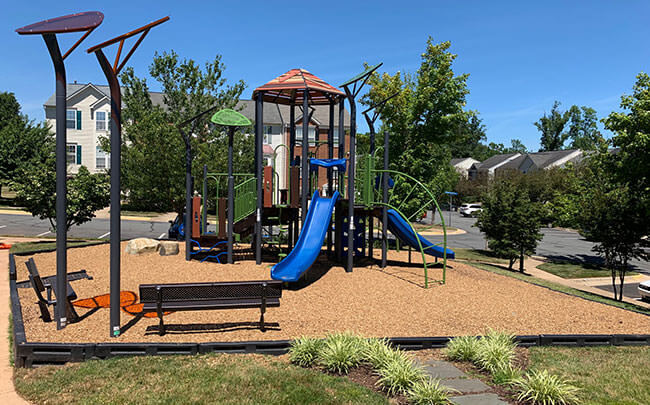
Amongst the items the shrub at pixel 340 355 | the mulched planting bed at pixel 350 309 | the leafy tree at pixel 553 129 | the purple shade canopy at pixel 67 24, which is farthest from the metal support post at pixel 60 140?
the leafy tree at pixel 553 129

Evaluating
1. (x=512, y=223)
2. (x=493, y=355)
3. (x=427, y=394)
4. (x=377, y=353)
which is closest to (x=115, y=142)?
(x=377, y=353)

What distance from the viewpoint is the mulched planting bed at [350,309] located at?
7.51 meters

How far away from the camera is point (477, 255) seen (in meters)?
24.3

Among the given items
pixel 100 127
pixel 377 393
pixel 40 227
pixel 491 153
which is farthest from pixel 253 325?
pixel 491 153

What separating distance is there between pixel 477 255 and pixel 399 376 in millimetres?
20001

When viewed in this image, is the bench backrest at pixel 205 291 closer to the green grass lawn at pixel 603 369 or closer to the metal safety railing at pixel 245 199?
the green grass lawn at pixel 603 369

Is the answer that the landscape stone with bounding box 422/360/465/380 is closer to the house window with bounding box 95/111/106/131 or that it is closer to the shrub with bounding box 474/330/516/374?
the shrub with bounding box 474/330/516/374

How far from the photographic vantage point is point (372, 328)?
794 cm

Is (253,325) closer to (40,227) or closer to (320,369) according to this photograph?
(320,369)

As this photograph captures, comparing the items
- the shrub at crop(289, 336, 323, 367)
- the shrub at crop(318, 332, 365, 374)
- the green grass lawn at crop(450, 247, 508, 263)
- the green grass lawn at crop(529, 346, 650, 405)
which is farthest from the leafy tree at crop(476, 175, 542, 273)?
the shrub at crop(289, 336, 323, 367)

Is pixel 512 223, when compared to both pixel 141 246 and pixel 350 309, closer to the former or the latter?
pixel 350 309

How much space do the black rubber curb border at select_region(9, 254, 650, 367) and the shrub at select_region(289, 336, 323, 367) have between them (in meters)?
0.27

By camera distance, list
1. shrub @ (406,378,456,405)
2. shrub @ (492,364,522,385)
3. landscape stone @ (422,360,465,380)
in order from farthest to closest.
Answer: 1. landscape stone @ (422,360,465,380)
2. shrub @ (492,364,522,385)
3. shrub @ (406,378,456,405)

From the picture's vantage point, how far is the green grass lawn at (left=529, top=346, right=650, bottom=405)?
552cm
